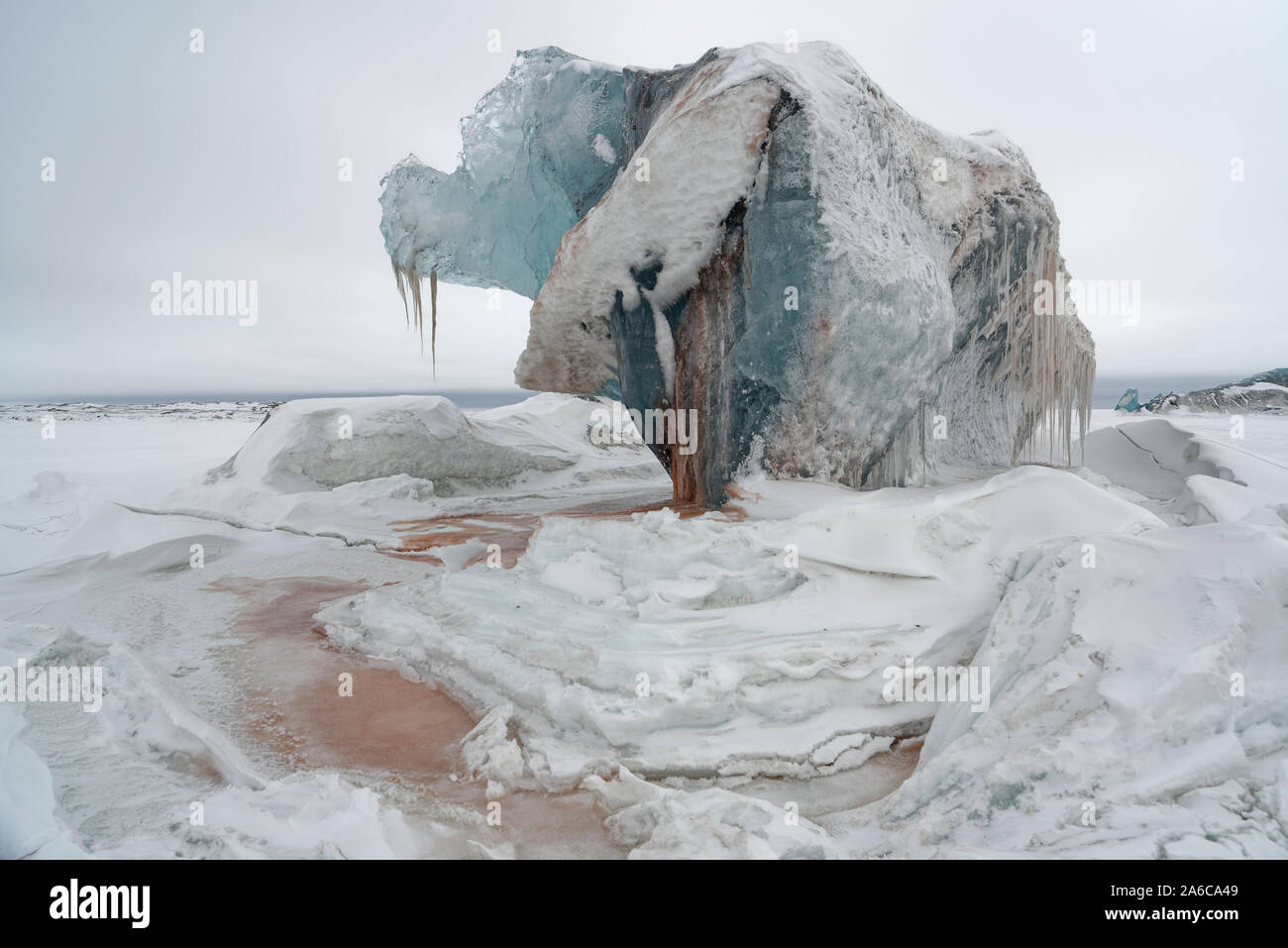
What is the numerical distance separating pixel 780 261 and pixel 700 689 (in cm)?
353

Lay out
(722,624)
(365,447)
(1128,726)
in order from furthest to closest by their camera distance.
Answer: (365,447)
(722,624)
(1128,726)

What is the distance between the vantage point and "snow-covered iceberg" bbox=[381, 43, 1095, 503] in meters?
5.06

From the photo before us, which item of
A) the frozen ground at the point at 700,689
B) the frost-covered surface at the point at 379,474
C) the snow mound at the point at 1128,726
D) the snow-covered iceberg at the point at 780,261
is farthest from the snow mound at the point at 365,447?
the snow mound at the point at 1128,726

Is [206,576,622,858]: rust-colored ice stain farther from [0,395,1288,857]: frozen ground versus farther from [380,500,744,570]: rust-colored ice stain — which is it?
[380,500,744,570]: rust-colored ice stain

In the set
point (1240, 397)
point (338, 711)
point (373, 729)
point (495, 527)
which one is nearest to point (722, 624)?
point (373, 729)

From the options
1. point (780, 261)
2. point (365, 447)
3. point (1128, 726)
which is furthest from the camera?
point (365, 447)

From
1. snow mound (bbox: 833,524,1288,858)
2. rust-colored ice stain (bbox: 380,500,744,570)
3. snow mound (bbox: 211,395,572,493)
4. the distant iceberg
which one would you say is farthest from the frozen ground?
the distant iceberg

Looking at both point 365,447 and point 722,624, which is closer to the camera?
point 722,624

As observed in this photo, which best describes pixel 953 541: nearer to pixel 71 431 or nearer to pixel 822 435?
pixel 822 435

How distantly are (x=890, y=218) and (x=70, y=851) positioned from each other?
5894mm

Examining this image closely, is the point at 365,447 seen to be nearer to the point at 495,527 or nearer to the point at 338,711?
the point at 495,527

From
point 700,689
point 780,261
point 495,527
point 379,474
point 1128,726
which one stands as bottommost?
point 495,527

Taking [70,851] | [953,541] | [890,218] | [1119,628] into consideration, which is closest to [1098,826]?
[1119,628]

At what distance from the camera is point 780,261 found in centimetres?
521
